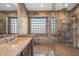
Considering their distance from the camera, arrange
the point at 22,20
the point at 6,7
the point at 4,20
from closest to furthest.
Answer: the point at 6,7 < the point at 4,20 < the point at 22,20

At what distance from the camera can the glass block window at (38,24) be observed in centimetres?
230

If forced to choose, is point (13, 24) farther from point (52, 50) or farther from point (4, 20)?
point (52, 50)

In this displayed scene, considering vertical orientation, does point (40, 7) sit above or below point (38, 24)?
above

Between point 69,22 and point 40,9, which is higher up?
point 40,9

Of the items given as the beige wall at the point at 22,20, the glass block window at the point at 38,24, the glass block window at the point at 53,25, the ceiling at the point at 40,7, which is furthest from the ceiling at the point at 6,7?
the glass block window at the point at 53,25

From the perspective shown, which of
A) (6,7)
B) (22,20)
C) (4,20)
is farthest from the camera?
(22,20)

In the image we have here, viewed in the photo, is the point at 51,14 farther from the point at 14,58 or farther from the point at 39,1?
the point at 14,58

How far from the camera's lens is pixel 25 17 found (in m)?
2.32

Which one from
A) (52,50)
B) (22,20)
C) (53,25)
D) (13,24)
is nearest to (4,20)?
(13,24)

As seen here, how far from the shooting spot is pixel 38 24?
2.33 meters

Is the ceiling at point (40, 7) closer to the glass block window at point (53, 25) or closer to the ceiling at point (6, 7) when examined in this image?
the ceiling at point (6, 7)

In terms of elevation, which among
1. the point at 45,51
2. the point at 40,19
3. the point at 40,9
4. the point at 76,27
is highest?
the point at 40,9

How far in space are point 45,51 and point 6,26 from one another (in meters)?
0.82

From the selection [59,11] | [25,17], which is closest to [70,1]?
[59,11]
